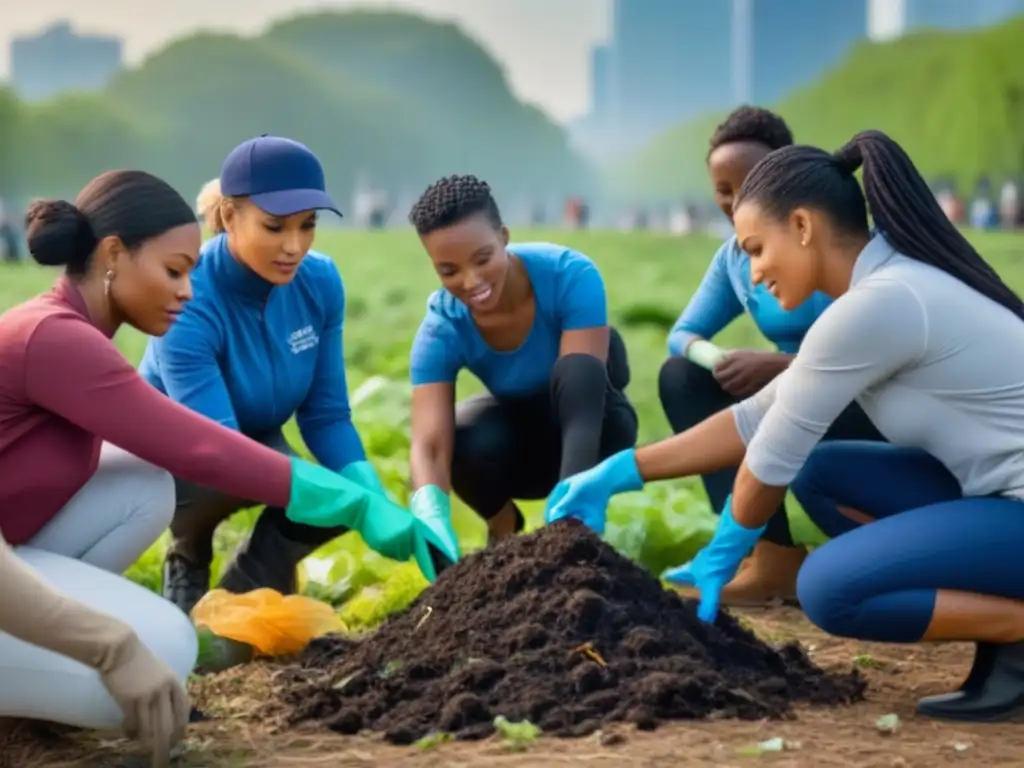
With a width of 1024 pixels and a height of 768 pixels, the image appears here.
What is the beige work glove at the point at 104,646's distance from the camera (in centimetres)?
255

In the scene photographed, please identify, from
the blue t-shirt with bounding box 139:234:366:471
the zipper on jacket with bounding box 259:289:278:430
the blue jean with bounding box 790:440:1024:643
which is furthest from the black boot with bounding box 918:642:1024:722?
the zipper on jacket with bounding box 259:289:278:430

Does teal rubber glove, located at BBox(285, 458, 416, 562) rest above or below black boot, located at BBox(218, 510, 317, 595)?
above

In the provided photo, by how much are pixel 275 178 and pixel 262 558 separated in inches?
43.4

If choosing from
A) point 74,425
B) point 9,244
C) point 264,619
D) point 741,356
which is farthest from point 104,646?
point 9,244

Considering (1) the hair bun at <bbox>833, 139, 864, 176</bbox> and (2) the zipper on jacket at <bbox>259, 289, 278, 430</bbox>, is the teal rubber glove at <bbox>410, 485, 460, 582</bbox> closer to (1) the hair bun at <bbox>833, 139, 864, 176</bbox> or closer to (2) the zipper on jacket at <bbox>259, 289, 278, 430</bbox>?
(2) the zipper on jacket at <bbox>259, 289, 278, 430</bbox>

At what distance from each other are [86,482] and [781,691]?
1.61 metres

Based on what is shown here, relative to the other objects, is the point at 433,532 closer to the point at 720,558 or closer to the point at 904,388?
the point at 720,558

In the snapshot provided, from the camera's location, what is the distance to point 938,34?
23.3 meters

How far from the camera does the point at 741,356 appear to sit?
436 cm

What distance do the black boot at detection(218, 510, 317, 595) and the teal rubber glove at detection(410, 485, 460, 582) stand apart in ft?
1.40

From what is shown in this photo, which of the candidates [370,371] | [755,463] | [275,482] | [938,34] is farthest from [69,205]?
[938,34]

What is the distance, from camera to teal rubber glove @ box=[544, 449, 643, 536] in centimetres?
353

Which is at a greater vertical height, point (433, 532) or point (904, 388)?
point (904, 388)

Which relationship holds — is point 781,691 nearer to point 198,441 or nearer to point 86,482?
point 198,441
